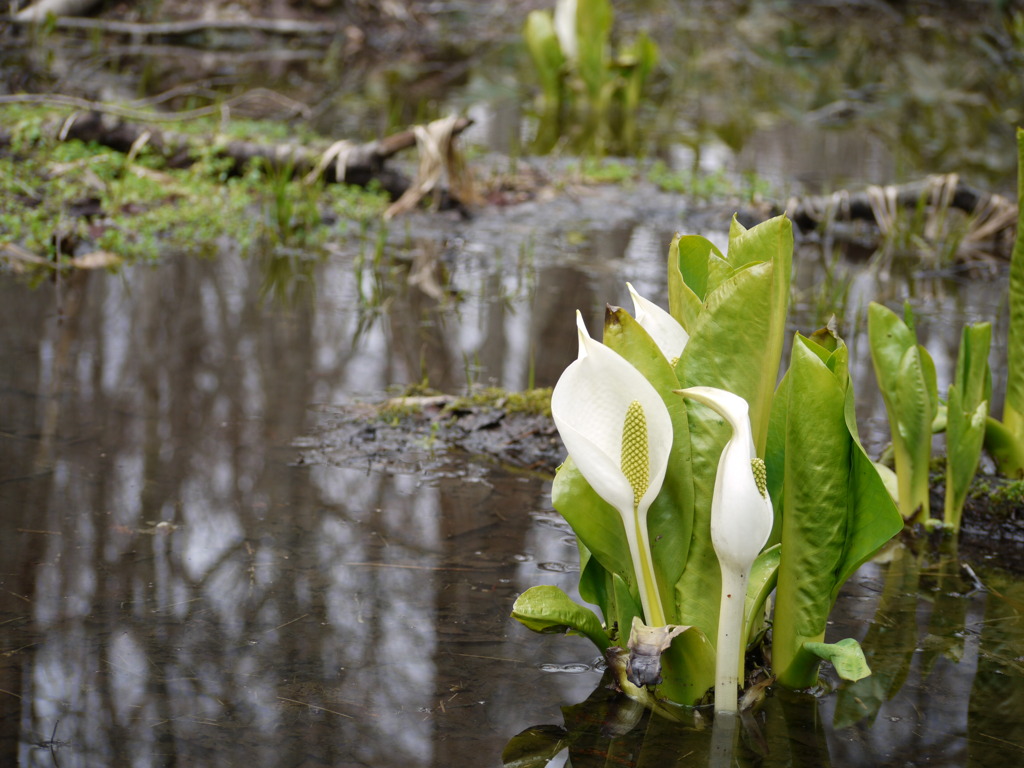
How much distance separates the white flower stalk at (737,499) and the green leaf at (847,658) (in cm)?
18

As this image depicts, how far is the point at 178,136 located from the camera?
6.30 m

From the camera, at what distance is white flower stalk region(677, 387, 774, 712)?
1.59 metres

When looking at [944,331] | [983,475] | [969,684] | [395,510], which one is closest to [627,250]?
[944,331]

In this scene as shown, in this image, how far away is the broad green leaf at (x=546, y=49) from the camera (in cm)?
827

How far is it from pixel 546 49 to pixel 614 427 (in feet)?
24.0

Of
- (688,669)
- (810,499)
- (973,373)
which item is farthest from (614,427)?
(973,373)

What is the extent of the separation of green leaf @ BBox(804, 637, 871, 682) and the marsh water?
202 millimetres

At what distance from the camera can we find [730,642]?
1776 mm

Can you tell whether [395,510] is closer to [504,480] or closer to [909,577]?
[504,480]

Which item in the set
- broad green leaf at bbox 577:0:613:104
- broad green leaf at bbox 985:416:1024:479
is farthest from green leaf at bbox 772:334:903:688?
broad green leaf at bbox 577:0:613:104

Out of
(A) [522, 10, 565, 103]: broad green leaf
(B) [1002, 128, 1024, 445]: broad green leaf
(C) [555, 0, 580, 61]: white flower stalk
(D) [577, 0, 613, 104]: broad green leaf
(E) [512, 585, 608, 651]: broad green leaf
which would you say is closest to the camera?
(E) [512, 585, 608, 651]: broad green leaf

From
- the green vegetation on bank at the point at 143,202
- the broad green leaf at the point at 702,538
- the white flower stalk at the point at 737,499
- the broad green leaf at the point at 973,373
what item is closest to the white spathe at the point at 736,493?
the white flower stalk at the point at 737,499

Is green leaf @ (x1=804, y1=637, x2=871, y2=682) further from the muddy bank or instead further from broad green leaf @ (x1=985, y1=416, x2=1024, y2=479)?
broad green leaf @ (x1=985, y1=416, x2=1024, y2=479)

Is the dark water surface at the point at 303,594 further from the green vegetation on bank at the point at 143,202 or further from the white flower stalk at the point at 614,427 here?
the green vegetation on bank at the point at 143,202
